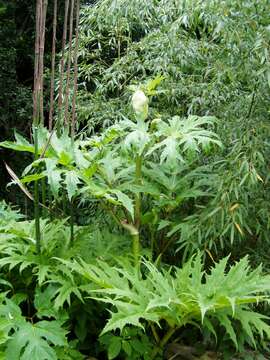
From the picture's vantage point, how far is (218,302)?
1871mm

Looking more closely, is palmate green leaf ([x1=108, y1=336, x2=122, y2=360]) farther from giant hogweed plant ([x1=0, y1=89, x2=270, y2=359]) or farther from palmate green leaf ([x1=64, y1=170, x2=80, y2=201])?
palmate green leaf ([x1=64, y1=170, x2=80, y2=201])

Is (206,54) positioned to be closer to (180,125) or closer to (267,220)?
(180,125)

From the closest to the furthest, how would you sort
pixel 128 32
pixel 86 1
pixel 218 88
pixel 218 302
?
1. pixel 218 302
2. pixel 218 88
3. pixel 128 32
4. pixel 86 1

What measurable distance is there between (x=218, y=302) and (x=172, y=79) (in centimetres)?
149

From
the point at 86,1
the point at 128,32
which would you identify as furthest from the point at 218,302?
the point at 86,1

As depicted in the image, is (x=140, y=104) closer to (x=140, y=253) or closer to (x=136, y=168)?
(x=136, y=168)

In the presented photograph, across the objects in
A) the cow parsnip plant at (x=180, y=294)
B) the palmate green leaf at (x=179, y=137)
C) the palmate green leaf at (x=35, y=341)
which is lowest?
the palmate green leaf at (x=35, y=341)

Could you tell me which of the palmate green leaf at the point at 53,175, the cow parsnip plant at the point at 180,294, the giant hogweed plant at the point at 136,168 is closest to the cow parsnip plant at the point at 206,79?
the giant hogweed plant at the point at 136,168

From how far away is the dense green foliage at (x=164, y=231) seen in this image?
1.94 m

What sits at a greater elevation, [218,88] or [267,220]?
[218,88]

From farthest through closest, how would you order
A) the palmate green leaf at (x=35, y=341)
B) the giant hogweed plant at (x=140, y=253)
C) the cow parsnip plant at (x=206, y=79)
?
the cow parsnip plant at (x=206, y=79)
the giant hogweed plant at (x=140, y=253)
the palmate green leaf at (x=35, y=341)

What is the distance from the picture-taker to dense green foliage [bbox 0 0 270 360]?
6.38 ft

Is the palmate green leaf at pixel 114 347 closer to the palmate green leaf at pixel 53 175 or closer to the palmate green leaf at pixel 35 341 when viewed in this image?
the palmate green leaf at pixel 35 341

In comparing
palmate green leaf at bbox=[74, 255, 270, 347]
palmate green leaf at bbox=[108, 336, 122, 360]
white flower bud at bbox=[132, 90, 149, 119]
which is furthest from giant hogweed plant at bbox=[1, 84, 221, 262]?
palmate green leaf at bbox=[108, 336, 122, 360]
